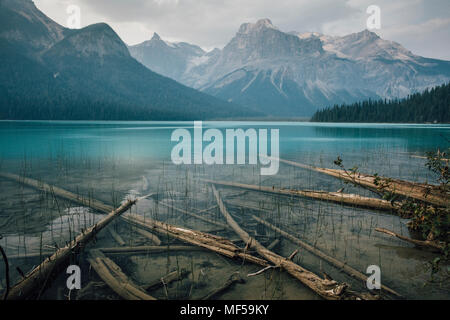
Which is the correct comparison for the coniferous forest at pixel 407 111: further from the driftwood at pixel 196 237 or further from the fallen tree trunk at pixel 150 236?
the fallen tree trunk at pixel 150 236

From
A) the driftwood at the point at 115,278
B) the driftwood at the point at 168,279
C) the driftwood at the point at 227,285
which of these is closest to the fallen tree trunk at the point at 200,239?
the driftwood at the point at 227,285

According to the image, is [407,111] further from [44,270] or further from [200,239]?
[44,270]

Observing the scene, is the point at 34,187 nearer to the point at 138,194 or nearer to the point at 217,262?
the point at 138,194

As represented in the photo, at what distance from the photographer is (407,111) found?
450 ft

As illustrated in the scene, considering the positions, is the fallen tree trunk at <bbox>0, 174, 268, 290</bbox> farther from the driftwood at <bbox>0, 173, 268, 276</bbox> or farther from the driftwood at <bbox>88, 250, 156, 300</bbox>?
the driftwood at <bbox>88, 250, 156, 300</bbox>

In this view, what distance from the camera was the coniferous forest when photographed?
4958 inches

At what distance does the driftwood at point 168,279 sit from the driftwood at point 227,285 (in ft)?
2.87

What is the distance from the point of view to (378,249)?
7.36 m

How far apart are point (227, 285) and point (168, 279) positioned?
4.25 ft

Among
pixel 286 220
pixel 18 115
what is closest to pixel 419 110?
pixel 286 220

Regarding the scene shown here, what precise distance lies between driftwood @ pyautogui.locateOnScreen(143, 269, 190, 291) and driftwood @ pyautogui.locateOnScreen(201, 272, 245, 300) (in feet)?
2.87

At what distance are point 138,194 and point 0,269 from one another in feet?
23.4

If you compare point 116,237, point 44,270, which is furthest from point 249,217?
point 44,270

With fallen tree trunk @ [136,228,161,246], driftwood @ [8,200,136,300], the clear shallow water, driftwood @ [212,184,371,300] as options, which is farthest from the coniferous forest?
driftwood @ [8,200,136,300]
